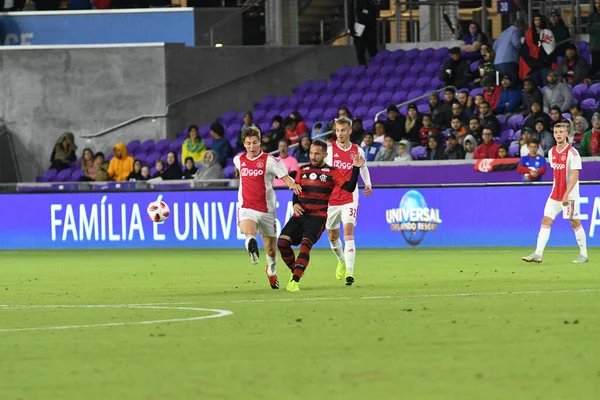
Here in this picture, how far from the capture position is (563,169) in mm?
19531

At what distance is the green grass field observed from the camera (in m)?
7.34

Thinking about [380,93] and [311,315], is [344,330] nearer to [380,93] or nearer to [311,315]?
[311,315]

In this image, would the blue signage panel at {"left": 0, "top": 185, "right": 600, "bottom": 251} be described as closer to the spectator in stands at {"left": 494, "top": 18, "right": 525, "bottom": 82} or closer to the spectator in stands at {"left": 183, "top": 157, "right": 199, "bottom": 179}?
the spectator in stands at {"left": 183, "top": 157, "right": 199, "bottom": 179}

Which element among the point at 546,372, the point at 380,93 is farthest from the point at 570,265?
the point at 380,93

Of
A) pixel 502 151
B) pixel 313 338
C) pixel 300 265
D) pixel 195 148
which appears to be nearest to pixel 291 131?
pixel 195 148

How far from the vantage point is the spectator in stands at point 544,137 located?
26.4m

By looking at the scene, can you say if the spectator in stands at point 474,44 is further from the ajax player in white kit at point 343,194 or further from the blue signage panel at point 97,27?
the ajax player in white kit at point 343,194

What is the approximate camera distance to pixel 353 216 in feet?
55.3

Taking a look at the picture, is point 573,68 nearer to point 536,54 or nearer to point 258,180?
point 536,54

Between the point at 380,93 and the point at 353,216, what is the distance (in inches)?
668

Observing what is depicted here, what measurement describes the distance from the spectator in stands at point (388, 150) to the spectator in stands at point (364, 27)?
7507 mm

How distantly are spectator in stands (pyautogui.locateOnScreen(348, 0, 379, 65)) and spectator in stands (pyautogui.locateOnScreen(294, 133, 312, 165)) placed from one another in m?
6.43

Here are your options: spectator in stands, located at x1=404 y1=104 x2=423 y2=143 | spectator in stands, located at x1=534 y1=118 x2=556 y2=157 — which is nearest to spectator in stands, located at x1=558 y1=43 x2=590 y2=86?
spectator in stands, located at x1=534 y1=118 x2=556 y2=157

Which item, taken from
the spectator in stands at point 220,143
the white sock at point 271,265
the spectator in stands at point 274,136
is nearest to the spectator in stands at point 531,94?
the spectator in stands at point 274,136
